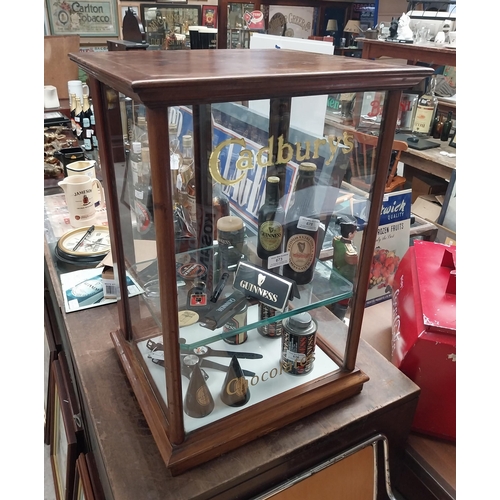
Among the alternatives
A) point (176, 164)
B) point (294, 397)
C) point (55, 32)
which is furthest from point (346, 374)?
point (55, 32)

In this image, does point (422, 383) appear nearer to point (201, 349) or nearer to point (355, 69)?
point (201, 349)

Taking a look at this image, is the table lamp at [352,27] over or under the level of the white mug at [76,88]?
over

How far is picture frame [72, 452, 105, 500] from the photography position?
928 millimetres

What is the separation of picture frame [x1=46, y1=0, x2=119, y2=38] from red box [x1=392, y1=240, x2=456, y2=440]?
156 inches

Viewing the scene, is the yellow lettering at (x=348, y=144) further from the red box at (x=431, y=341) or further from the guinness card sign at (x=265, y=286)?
the red box at (x=431, y=341)

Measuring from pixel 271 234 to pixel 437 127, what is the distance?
2802 mm

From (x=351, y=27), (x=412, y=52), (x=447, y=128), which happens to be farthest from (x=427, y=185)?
(x=351, y=27)

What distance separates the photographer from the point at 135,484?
707 millimetres

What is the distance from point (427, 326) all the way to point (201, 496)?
52 cm

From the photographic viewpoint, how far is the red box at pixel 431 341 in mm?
853

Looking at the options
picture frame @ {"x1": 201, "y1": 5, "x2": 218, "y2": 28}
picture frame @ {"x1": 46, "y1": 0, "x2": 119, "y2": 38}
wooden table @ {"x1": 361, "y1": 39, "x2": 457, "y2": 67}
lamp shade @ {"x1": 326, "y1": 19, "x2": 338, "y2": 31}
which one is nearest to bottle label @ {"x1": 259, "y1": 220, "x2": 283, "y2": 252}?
wooden table @ {"x1": 361, "y1": 39, "x2": 457, "y2": 67}

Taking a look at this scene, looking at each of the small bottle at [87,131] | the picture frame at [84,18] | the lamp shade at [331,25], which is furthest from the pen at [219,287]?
the lamp shade at [331,25]

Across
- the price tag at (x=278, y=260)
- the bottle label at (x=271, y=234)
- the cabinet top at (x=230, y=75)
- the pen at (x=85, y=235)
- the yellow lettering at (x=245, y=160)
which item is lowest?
the pen at (x=85, y=235)

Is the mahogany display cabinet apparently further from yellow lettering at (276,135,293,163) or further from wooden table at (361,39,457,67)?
wooden table at (361,39,457,67)
